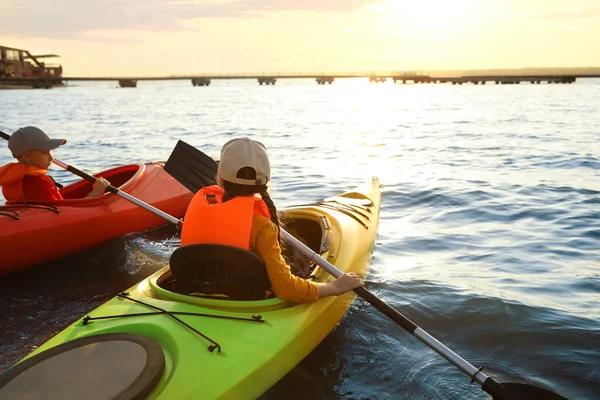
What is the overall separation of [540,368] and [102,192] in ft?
17.0

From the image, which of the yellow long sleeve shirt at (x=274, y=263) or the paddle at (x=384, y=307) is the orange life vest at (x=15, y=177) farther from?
the yellow long sleeve shirt at (x=274, y=263)

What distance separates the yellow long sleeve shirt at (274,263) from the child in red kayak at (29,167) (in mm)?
3106

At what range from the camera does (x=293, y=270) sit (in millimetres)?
4211

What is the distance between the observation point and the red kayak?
5.33 m

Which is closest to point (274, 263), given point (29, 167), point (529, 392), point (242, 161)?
point (242, 161)

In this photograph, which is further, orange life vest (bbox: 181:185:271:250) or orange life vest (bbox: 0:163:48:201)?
orange life vest (bbox: 0:163:48:201)

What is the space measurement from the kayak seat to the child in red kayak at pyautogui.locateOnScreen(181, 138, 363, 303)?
58 mm

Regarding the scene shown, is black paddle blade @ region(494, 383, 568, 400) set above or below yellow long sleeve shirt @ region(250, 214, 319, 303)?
below

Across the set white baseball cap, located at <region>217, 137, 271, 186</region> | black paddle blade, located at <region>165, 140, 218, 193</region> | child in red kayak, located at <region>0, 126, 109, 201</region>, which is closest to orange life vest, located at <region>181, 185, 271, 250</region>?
white baseball cap, located at <region>217, 137, 271, 186</region>

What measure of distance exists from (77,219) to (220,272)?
11.6 ft

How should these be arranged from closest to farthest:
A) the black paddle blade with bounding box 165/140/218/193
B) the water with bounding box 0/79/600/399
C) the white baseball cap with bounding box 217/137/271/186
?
the white baseball cap with bounding box 217/137/271/186 < the water with bounding box 0/79/600/399 < the black paddle blade with bounding box 165/140/218/193

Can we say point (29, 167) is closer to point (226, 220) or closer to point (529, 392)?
point (226, 220)

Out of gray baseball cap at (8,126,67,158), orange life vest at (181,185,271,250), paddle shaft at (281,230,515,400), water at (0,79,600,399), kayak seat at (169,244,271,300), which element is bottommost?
water at (0,79,600,399)

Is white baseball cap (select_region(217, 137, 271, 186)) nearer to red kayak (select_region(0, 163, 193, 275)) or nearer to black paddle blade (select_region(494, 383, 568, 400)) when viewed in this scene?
black paddle blade (select_region(494, 383, 568, 400))
